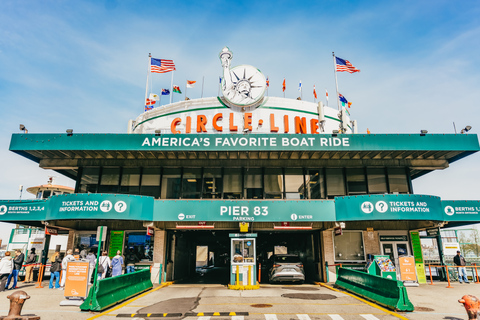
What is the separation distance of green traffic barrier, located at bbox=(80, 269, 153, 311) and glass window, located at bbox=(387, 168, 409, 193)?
1511 centimetres

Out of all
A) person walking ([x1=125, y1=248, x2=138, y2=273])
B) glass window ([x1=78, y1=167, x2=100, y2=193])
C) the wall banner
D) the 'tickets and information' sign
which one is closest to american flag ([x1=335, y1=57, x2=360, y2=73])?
the wall banner

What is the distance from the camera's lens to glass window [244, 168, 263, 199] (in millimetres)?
19648

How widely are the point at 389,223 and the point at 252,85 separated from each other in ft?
42.2

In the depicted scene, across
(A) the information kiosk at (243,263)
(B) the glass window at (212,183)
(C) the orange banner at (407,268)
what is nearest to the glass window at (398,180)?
(C) the orange banner at (407,268)

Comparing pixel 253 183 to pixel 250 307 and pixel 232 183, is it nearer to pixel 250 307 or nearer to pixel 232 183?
pixel 232 183

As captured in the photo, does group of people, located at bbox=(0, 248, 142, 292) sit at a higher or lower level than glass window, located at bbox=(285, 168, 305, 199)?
lower

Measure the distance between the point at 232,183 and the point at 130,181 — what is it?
20.6 feet

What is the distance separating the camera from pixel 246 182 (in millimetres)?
19922

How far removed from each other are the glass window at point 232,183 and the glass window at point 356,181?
671 cm

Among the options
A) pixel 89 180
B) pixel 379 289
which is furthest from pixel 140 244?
pixel 379 289

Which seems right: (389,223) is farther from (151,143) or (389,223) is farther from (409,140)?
(151,143)

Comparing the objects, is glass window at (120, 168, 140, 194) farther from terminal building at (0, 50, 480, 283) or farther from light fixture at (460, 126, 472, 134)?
light fixture at (460, 126, 472, 134)

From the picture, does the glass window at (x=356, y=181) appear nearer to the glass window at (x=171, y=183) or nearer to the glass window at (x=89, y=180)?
the glass window at (x=171, y=183)

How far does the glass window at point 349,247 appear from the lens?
19531 mm
